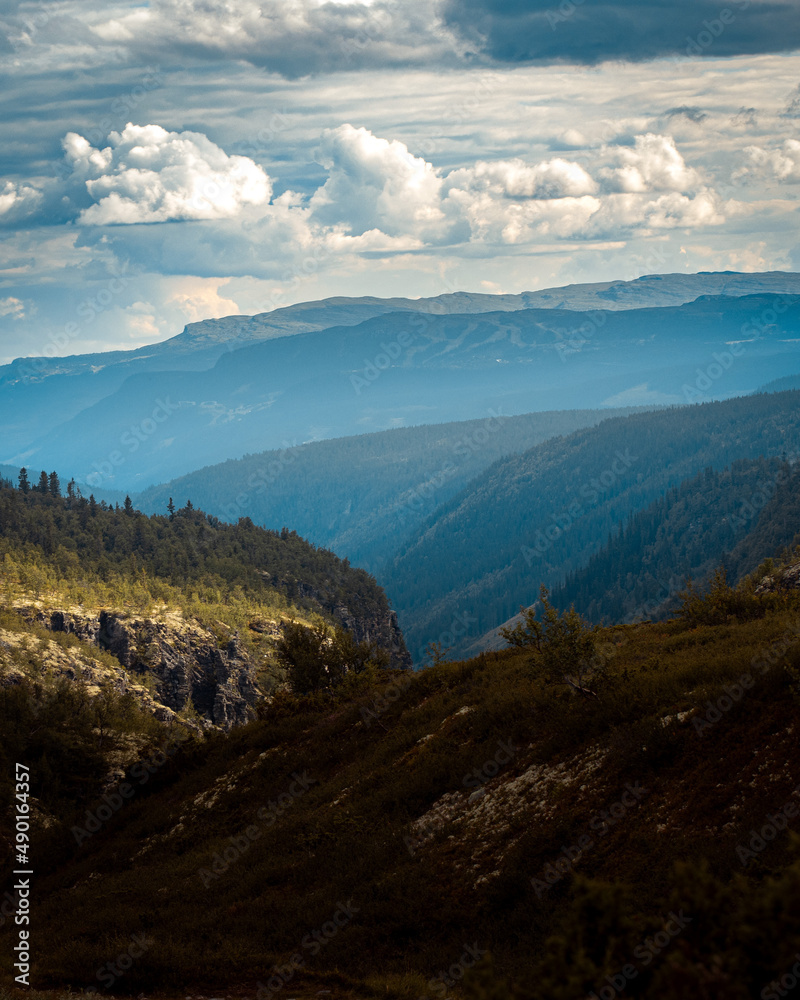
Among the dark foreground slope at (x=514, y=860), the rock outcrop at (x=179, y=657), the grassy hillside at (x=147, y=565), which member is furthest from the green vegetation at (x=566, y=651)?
the rock outcrop at (x=179, y=657)

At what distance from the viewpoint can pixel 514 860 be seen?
19.0 metres

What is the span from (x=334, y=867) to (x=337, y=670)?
30543 millimetres

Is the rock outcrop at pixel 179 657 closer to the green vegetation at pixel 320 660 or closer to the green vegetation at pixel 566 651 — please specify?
the green vegetation at pixel 320 660

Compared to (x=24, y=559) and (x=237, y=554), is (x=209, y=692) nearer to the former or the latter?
(x=24, y=559)

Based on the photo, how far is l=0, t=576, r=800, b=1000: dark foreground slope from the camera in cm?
924

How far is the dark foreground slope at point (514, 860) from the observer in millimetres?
9242

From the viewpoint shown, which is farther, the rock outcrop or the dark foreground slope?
the rock outcrop

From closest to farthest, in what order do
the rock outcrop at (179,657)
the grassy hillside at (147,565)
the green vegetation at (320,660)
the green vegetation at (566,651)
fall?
the green vegetation at (566,651), the green vegetation at (320,660), the rock outcrop at (179,657), the grassy hillside at (147,565)

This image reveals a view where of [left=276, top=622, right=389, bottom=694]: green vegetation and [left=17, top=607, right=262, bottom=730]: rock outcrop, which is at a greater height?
[left=276, top=622, right=389, bottom=694]: green vegetation

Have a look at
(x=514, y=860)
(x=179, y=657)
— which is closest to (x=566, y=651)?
(x=514, y=860)

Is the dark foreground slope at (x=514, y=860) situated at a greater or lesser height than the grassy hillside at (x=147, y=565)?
greater

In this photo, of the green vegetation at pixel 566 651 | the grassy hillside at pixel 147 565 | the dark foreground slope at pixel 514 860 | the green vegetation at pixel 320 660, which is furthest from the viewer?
the grassy hillside at pixel 147 565

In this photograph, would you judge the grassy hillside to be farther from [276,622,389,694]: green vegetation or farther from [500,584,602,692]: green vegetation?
[500,584,602,692]: green vegetation

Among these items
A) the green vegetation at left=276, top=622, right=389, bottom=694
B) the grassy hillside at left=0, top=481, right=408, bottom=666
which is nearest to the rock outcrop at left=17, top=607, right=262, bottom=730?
the grassy hillside at left=0, top=481, right=408, bottom=666
